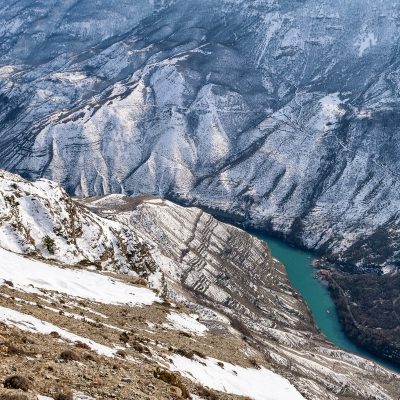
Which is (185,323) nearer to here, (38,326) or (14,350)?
(38,326)

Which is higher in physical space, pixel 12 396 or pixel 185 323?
pixel 12 396

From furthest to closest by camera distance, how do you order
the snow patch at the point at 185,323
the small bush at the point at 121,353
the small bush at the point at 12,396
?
the snow patch at the point at 185,323 < the small bush at the point at 121,353 < the small bush at the point at 12,396

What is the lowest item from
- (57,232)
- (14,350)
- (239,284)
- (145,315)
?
(239,284)

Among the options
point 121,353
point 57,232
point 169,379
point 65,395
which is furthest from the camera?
point 57,232

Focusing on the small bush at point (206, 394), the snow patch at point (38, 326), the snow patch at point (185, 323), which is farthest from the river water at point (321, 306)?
the snow patch at point (38, 326)

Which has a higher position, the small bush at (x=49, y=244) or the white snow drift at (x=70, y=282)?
the white snow drift at (x=70, y=282)

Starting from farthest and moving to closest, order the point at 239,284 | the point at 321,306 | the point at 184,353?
the point at 321,306, the point at 239,284, the point at 184,353

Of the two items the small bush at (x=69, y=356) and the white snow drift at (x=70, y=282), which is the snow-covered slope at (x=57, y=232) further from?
the small bush at (x=69, y=356)

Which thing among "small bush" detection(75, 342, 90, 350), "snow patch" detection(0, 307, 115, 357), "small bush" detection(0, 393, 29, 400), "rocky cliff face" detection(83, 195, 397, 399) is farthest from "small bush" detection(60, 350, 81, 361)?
"rocky cliff face" detection(83, 195, 397, 399)

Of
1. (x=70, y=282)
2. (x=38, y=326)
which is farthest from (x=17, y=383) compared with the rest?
(x=70, y=282)
